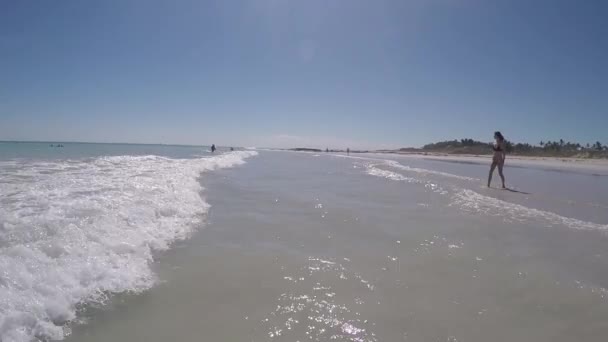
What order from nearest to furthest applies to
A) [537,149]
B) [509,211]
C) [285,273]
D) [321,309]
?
[321,309] < [285,273] < [509,211] < [537,149]

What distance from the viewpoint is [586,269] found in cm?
429

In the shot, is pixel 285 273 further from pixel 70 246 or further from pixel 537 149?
pixel 537 149

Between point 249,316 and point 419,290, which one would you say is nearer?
point 249,316

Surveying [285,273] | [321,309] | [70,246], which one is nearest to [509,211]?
[285,273]

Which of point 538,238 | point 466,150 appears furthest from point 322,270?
point 466,150

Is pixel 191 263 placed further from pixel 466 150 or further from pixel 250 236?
pixel 466 150

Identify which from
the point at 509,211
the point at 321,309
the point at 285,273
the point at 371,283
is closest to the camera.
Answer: the point at 321,309

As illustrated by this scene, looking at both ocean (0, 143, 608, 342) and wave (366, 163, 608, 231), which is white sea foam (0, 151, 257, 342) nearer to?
ocean (0, 143, 608, 342)

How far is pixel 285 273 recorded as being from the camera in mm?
3889

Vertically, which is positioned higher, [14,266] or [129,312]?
[14,266]

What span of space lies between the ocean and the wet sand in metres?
0.02

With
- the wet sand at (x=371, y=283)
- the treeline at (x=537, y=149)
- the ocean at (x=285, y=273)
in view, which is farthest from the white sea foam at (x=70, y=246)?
the treeline at (x=537, y=149)

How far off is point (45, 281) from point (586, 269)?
586 cm

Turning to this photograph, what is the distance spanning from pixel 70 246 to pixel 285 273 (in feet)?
7.99
